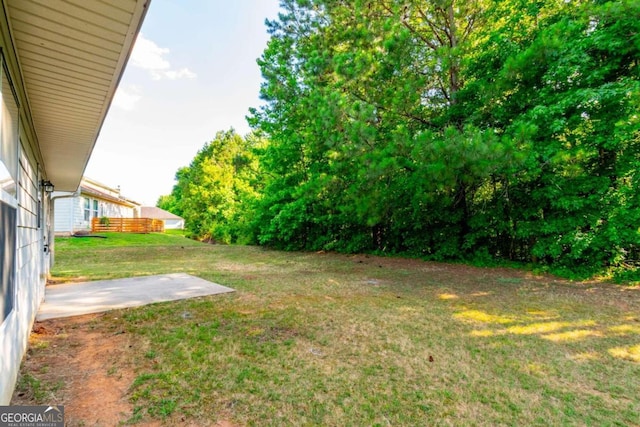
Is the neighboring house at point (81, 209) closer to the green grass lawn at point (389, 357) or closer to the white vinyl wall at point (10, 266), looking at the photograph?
the white vinyl wall at point (10, 266)

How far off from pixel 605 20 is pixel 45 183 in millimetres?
11971

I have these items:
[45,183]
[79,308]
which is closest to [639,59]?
[79,308]

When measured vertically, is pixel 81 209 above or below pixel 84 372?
above

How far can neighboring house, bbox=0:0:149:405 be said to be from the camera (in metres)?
1.62

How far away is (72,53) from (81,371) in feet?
8.25

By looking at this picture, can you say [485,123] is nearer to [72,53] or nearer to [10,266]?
[72,53]

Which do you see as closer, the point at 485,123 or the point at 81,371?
the point at 81,371

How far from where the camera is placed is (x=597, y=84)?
6180 millimetres

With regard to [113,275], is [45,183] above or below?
above

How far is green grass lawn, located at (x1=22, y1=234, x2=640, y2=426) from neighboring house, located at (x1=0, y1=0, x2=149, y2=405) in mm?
1009

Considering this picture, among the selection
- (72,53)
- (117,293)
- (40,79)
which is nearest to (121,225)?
(117,293)

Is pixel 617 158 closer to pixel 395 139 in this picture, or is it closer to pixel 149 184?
pixel 395 139

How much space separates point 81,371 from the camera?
8.33 ft

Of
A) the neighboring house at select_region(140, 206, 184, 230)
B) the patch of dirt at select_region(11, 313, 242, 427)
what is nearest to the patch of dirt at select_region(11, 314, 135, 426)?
the patch of dirt at select_region(11, 313, 242, 427)
